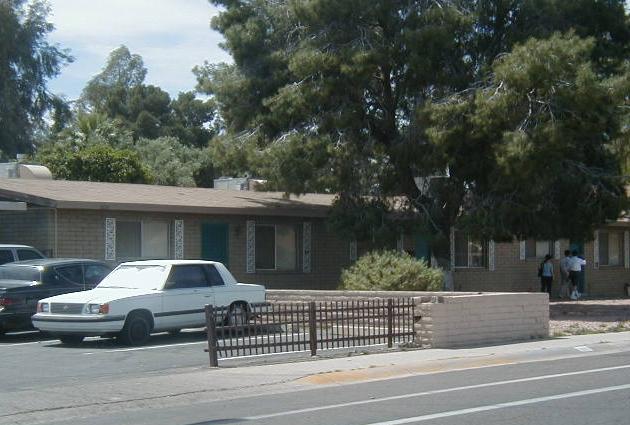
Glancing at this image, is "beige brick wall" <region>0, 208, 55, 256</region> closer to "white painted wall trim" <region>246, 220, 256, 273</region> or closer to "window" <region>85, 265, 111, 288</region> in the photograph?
"window" <region>85, 265, 111, 288</region>

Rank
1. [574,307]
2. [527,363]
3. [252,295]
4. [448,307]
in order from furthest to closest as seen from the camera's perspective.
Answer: [574,307], [252,295], [448,307], [527,363]

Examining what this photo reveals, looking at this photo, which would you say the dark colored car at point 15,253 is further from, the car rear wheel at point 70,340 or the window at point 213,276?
the window at point 213,276

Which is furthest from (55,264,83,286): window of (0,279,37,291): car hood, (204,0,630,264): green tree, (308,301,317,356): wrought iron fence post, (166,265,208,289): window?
(204,0,630,264): green tree

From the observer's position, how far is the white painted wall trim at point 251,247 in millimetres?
28422

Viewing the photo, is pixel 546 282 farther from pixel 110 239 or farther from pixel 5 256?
pixel 5 256

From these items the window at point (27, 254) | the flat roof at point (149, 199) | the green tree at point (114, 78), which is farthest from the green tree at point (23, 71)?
the window at point (27, 254)

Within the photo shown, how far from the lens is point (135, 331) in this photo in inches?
703

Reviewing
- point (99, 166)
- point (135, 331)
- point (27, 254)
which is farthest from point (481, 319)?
point (99, 166)

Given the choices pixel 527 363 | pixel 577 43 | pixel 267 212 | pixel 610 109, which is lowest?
pixel 527 363

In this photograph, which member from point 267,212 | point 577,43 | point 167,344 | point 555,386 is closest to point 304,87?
point 267,212

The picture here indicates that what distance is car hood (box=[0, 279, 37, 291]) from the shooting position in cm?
1889

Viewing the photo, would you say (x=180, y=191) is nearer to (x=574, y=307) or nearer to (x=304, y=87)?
(x=304, y=87)

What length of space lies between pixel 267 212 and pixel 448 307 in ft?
36.7

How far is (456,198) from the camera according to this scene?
1038 inches
